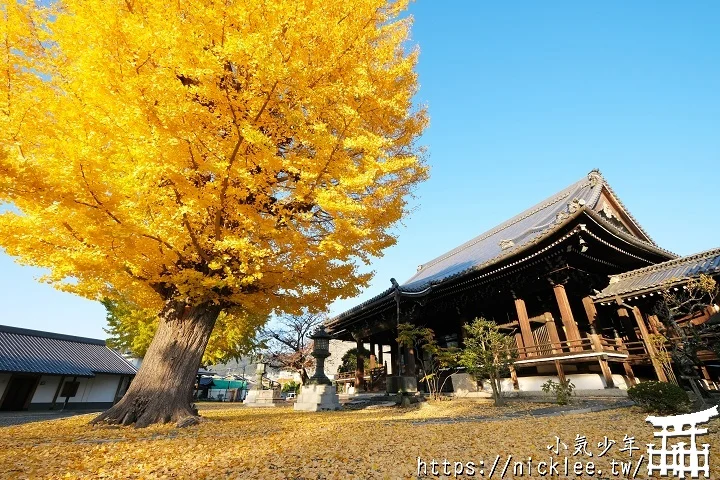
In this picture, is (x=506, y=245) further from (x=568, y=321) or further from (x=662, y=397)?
(x=662, y=397)

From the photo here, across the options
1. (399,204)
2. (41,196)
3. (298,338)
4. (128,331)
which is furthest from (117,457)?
(298,338)

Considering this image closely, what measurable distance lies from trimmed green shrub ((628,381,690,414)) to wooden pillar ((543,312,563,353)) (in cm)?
343

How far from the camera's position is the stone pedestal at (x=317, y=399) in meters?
11.3

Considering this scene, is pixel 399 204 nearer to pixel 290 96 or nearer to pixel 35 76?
pixel 290 96

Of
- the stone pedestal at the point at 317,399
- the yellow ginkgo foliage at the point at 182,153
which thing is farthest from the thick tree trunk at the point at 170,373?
the stone pedestal at the point at 317,399

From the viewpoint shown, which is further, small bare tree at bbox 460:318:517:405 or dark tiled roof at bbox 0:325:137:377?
dark tiled roof at bbox 0:325:137:377

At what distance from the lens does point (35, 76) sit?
5523mm

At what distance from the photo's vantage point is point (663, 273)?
9.76 metres

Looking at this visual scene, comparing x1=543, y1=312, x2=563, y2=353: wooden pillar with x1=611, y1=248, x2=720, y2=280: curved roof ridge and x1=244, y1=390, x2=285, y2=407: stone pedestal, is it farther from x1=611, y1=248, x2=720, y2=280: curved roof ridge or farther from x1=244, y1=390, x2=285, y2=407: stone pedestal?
x1=244, y1=390, x2=285, y2=407: stone pedestal

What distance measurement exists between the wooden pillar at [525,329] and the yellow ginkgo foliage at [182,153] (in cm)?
713

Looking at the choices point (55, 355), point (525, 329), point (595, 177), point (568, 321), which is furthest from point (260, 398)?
point (595, 177)

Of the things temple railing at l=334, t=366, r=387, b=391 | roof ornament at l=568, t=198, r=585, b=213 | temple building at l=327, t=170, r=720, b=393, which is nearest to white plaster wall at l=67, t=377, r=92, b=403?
temple railing at l=334, t=366, r=387, b=391

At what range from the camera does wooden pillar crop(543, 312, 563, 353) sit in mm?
9807

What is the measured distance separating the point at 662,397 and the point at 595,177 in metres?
11.1
